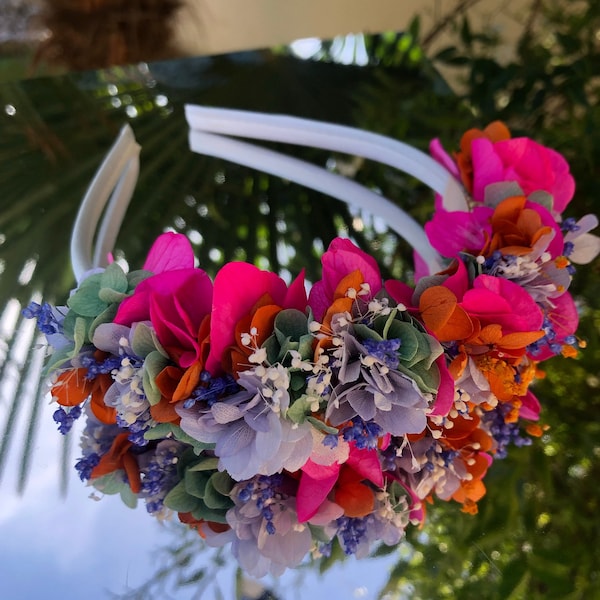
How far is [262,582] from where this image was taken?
1.30 feet

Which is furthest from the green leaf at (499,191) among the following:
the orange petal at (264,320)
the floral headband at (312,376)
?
the orange petal at (264,320)

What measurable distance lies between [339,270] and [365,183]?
44 cm

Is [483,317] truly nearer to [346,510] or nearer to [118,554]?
[346,510]

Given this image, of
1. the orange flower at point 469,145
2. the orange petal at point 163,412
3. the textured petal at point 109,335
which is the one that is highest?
the orange flower at point 469,145

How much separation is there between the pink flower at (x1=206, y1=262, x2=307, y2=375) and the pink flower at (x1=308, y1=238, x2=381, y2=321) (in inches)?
0.5

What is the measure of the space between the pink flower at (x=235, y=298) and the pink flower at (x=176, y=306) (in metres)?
0.01

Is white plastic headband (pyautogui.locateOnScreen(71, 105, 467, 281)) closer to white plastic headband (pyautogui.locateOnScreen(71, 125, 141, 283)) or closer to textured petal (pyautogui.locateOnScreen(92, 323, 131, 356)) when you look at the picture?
white plastic headband (pyautogui.locateOnScreen(71, 125, 141, 283))

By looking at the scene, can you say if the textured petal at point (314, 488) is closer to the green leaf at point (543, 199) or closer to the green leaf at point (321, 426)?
the green leaf at point (321, 426)

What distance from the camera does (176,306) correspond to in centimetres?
29

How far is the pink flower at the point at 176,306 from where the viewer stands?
0.29 m

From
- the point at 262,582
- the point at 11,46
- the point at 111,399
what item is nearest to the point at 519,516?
the point at 262,582

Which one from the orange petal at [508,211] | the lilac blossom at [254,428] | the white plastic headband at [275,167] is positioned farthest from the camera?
the white plastic headband at [275,167]

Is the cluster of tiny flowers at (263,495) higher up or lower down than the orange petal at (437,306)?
lower down

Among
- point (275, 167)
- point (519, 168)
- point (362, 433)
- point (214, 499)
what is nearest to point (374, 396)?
point (362, 433)
